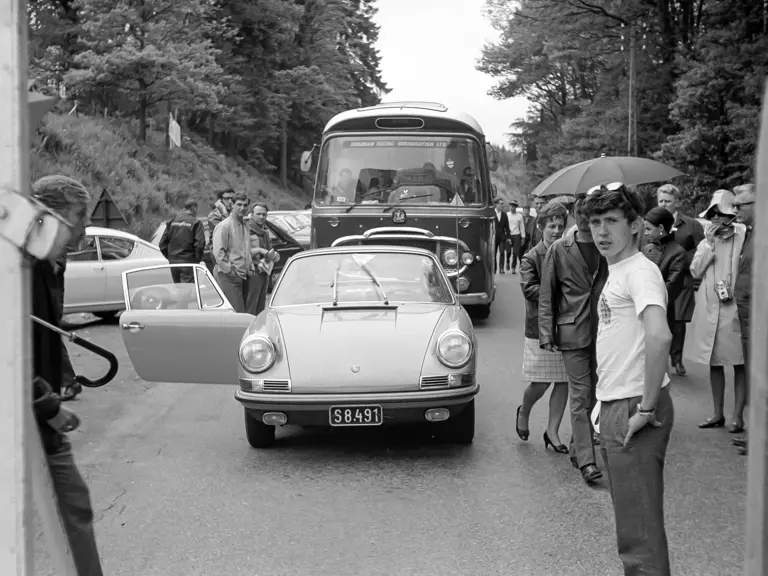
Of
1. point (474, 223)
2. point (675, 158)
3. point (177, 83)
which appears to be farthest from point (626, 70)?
point (474, 223)

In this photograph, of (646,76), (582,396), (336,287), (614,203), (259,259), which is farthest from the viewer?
(646,76)

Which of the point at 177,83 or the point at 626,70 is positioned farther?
the point at 626,70

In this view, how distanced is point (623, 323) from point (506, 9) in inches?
1647

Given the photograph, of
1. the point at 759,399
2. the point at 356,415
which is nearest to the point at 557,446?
the point at 356,415

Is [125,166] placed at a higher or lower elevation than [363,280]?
higher

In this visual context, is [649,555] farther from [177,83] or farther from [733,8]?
[177,83]

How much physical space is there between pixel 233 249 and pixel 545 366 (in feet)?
19.3

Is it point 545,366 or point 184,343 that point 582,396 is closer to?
point 545,366

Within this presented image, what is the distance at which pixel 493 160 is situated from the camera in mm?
14805

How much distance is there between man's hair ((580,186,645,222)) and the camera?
13.4 ft

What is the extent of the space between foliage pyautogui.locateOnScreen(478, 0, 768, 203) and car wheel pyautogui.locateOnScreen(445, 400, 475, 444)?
55.5 ft

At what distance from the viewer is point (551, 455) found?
7055 mm

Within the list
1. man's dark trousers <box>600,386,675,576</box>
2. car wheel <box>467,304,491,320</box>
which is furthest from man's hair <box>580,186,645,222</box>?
car wheel <box>467,304,491,320</box>

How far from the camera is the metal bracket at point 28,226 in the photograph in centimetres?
230
